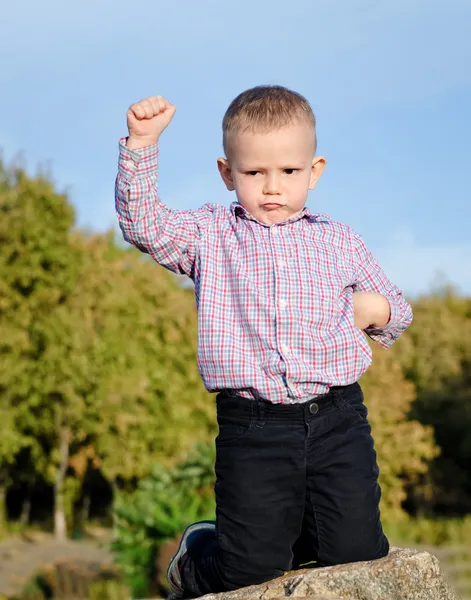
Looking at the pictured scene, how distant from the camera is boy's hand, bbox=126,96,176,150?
3475 mm

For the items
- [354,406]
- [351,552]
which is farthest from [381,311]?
[351,552]

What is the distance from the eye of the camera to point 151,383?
19.6m

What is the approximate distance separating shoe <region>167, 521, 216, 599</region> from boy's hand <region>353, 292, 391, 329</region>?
111cm

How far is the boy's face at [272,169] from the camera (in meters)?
3.50

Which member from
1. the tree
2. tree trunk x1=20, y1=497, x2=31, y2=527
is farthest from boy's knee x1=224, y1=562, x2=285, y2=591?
tree trunk x1=20, y1=497, x2=31, y2=527

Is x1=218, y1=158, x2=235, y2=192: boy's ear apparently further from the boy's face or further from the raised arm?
the raised arm

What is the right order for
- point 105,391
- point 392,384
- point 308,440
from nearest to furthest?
point 308,440 → point 105,391 → point 392,384

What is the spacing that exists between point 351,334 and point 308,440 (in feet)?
1.55

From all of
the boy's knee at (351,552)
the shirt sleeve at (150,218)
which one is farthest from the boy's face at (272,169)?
the boy's knee at (351,552)

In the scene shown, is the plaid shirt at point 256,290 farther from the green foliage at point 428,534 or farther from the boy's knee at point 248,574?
the green foliage at point 428,534

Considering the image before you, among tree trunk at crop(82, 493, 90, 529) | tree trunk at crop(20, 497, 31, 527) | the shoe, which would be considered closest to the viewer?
the shoe

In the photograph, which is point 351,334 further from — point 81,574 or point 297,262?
point 81,574

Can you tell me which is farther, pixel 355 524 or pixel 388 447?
pixel 388 447

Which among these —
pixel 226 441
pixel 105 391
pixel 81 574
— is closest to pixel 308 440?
pixel 226 441
